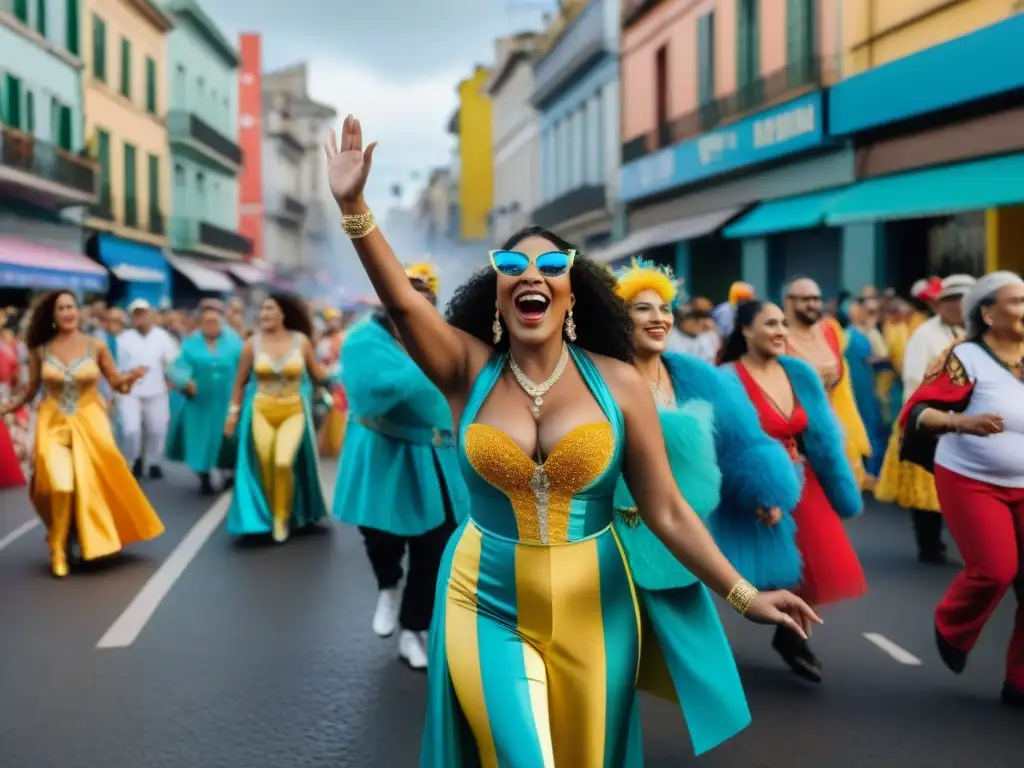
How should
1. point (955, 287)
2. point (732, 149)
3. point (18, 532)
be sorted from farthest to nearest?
point (732, 149)
point (18, 532)
point (955, 287)

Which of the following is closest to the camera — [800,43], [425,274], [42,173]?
[425,274]

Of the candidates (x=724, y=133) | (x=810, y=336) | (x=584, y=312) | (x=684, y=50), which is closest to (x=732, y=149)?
(x=724, y=133)

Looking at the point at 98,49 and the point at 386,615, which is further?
the point at 98,49

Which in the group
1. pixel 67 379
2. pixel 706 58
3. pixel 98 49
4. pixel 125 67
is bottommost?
pixel 67 379

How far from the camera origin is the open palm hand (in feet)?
11.0

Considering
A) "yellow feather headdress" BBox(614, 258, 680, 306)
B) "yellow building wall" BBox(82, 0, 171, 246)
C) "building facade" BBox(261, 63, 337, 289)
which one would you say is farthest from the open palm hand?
"building facade" BBox(261, 63, 337, 289)

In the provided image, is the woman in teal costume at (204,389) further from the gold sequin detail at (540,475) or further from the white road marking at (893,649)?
the gold sequin detail at (540,475)

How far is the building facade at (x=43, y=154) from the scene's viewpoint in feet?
97.3

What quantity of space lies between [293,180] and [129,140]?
43.2 m

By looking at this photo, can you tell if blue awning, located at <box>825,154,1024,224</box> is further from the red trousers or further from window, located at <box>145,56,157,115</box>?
window, located at <box>145,56,157,115</box>

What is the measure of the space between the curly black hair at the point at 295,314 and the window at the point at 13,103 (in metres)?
22.0

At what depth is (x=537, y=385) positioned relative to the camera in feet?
11.8

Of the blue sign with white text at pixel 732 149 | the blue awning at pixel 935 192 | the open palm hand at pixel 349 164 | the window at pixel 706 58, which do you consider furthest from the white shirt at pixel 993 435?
the window at pixel 706 58

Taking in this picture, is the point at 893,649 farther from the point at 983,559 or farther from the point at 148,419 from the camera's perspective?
the point at 148,419
